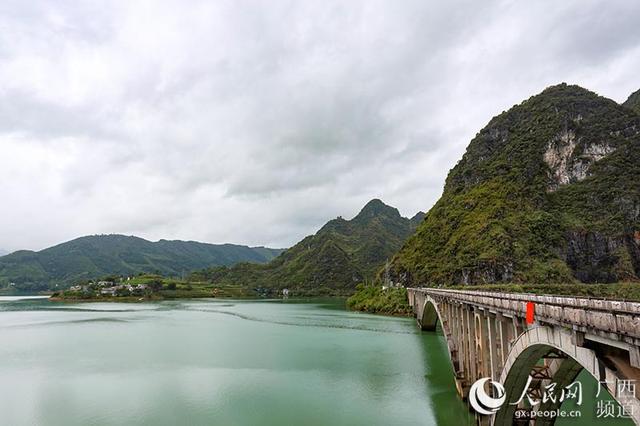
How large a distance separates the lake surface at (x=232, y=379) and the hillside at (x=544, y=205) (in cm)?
6255

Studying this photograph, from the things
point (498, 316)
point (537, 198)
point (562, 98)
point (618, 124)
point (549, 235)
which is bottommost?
point (498, 316)

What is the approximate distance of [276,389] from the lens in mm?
32562

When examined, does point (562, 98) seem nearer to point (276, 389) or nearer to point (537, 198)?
point (537, 198)

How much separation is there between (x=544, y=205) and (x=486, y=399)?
416 feet

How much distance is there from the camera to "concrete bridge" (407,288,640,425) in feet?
29.1

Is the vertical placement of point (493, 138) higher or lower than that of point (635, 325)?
higher

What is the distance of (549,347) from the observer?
1358cm

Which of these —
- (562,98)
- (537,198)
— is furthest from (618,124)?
(537,198)

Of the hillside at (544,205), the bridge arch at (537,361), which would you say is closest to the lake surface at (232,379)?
the bridge arch at (537,361)

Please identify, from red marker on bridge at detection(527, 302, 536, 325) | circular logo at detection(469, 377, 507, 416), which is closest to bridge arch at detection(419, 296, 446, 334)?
circular logo at detection(469, 377, 507, 416)

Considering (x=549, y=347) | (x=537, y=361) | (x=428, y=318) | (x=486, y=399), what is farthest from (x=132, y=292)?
(x=549, y=347)

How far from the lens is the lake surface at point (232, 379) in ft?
86.6

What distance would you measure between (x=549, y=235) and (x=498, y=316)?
4535 inches

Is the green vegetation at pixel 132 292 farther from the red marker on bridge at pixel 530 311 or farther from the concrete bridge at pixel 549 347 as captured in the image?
the red marker on bridge at pixel 530 311
